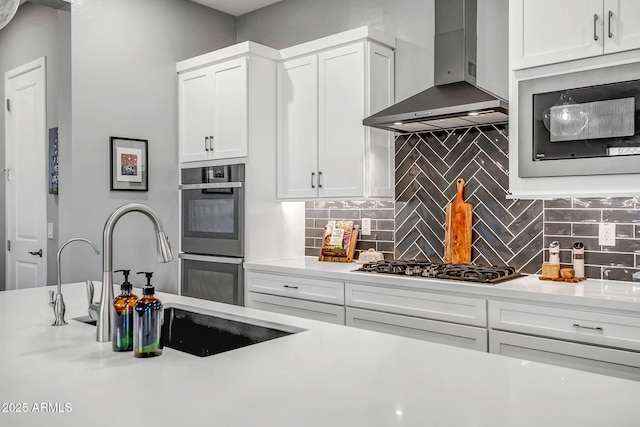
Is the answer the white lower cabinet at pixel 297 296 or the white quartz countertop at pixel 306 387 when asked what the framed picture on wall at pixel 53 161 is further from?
the white quartz countertop at pixel 306 387

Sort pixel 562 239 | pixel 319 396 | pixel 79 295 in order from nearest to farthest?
pixel 319 396
pixel 79 295
pixel 562 239

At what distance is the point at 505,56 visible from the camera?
3168mm

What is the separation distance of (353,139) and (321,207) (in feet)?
2.71

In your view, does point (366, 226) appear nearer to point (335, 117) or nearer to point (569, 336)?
point (335, 117)

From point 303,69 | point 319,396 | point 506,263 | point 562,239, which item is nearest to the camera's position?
point 319,396

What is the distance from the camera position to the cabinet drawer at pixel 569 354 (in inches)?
88.4

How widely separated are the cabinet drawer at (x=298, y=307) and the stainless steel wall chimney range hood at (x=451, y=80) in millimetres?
1195

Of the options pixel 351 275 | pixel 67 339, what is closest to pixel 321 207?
pixel 351 275

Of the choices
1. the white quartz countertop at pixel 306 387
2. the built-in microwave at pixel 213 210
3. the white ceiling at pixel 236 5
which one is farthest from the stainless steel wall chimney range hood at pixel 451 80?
the white ceiling at pixel 236 5

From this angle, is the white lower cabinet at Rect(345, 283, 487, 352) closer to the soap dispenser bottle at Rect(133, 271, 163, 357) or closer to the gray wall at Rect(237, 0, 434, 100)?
the gray wall at Rect(237, 0, 434, 100)

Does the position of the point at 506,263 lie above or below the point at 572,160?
below

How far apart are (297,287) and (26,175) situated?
2716 millimetres

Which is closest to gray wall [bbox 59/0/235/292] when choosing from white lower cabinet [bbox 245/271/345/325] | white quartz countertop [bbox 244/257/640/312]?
white lower cabinet [bbox 245/271/345/325]

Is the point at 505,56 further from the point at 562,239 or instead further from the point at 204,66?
the point at 204,66
